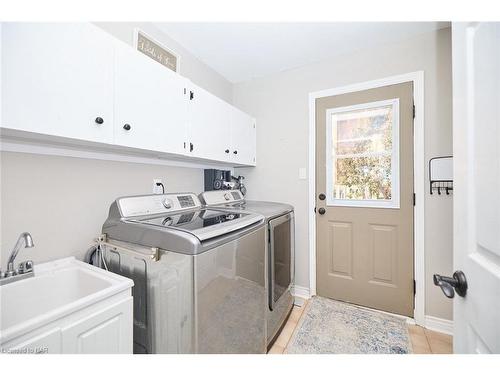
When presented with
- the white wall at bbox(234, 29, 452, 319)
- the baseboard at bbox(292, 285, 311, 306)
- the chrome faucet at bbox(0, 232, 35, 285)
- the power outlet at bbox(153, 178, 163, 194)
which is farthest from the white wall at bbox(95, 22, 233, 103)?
the baseboard at bbox(292, 285, 311, 306)

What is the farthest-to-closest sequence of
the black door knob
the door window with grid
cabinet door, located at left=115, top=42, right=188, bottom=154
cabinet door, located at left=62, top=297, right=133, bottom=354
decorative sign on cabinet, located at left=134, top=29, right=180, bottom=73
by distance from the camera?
the door window with grid < decorative sign on cabinet, located at left=134, top=29, right=180, bottom=73 < cabinet door, located at left=115, top=42, right=188, bottom=154 < cabinet door, located at left=62, top=297, right=133, bottom=354 < the black door knob

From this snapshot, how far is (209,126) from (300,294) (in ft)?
6.47

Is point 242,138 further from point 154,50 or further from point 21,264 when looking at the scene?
point 21,264

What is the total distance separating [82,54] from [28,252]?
1.03 meters

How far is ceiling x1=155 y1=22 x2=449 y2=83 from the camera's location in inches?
68.5

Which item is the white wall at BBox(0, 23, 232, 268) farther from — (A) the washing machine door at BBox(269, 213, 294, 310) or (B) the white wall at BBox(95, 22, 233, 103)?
(A) the washing machine door at BBox(269, 213, 294, 310)

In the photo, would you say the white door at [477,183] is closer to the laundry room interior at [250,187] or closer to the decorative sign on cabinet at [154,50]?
the laundry room interior at [250,187]

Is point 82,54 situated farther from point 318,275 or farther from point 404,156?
point 318,275

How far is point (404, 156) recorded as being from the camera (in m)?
1.90

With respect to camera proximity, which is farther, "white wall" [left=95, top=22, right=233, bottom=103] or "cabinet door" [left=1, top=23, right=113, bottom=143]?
"white wall" [left=95, top=22, right=233, bottom=103]

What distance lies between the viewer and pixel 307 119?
2312 mm

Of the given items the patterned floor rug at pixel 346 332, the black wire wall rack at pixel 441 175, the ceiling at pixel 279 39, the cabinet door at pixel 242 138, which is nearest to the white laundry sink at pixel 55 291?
the patterned floor rug at pixel 346 332

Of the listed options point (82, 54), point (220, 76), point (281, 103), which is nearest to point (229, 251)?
point (82, 54)

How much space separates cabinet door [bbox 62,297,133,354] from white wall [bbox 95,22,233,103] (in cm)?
173
